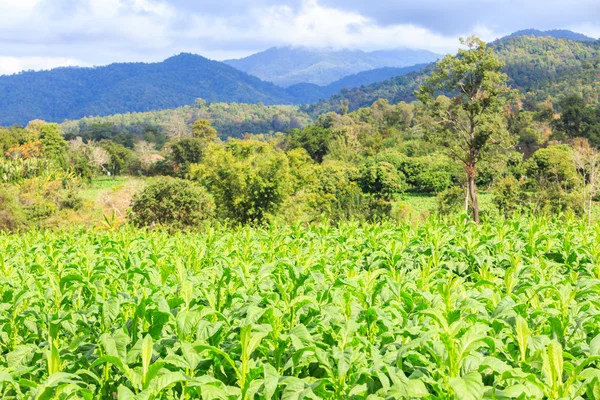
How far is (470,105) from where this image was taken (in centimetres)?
2877

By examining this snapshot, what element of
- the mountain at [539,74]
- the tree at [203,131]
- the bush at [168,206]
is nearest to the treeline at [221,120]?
the mountain at [539,74]

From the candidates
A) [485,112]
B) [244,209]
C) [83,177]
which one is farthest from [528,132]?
[83,177]

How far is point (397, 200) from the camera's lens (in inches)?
2088

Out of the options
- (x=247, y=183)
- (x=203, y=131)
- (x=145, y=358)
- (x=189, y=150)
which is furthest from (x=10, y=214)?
(x=203, y=131)

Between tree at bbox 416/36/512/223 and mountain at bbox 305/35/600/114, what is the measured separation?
226ft

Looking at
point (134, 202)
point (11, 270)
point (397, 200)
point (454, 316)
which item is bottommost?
point (397, 200)

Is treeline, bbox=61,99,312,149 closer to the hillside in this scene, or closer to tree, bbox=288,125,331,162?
the hillside

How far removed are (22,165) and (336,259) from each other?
53636 millimetres

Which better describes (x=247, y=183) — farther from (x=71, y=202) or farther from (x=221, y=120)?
(x=221, y=120)

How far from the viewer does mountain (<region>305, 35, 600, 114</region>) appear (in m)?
100

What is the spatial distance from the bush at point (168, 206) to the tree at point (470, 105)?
45.9ft

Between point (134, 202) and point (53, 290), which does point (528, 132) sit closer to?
point (134, 202)

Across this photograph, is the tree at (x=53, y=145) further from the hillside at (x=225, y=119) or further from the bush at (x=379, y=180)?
the hillside at (x=225, y=119)

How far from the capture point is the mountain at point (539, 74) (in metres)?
100
